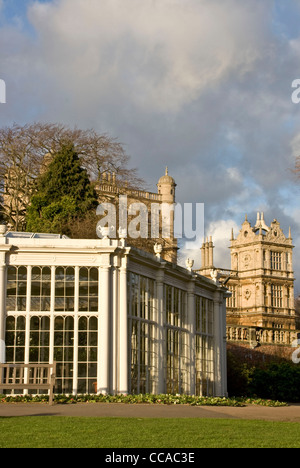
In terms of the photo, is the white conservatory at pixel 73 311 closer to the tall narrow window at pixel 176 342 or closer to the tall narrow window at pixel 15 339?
the tall narrow window at pixel 15 339

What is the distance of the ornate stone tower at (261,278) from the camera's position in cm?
8131

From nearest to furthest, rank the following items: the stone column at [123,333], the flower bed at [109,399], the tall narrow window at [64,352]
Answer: the flower bed at [109,399] → the tall narrow window at [64,352] → the stone column at [123,333]

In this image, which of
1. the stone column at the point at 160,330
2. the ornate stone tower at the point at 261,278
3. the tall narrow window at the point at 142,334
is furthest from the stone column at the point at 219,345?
the ornate stone tower at the point at 261,278

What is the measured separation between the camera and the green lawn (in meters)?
11.1

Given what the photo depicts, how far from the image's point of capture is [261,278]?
81250 mm

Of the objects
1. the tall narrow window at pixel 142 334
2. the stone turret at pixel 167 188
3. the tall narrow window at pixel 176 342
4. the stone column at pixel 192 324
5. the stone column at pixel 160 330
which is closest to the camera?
the tall narrow window at pixel 142 334

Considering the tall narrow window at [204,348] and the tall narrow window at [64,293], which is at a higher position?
the tall narrow window at [64,293]

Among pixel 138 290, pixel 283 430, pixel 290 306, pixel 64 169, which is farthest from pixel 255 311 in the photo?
pixel 283 430

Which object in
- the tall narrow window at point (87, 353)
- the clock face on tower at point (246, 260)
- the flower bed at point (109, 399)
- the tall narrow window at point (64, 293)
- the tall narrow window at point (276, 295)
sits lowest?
the flower bed at point (109, 399)

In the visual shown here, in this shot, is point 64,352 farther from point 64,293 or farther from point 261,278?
point 261,278

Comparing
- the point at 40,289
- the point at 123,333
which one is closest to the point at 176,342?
the point at 123,333

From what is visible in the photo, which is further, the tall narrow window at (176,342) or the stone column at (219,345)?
the stone column at (219,345)

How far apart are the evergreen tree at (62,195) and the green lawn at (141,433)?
23446mm

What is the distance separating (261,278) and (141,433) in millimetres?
70123
